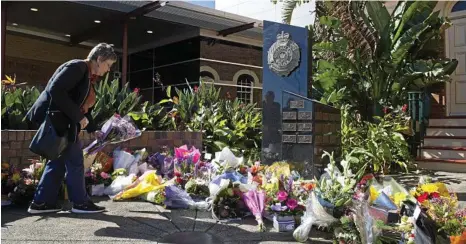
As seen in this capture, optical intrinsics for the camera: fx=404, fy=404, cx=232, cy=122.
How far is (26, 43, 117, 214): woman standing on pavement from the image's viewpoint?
3.38 meters

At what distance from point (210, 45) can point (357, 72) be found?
713 cm

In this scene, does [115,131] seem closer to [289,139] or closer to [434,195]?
[289,139]

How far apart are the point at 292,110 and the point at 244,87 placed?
984cm

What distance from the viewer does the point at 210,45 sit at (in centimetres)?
1420

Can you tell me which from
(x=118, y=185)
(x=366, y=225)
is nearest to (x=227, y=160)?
(x=118, y=185)

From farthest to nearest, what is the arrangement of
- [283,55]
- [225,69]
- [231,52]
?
[231,52] < [225,69] < [283,55]

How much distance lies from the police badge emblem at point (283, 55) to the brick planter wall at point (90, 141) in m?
1.71

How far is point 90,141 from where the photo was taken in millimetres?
5234

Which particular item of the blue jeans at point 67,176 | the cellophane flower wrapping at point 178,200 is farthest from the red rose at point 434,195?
the blue jeans at point 67,176

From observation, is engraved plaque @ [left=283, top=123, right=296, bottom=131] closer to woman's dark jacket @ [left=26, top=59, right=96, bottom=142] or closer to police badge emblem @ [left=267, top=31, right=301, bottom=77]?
police badge emblem @ [left=267, top=31, right=301, bottom=77]

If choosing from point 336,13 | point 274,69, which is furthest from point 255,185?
point 336,13

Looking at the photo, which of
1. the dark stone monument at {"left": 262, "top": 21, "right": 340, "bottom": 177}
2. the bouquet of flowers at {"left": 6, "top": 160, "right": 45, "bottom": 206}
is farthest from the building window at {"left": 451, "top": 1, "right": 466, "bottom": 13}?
the bouquet of flowers at {"left": 6, "top": 160, "right": 45, "bottom": 206}

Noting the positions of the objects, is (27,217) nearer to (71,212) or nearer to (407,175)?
(71,212)

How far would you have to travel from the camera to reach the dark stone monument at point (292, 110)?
5.31m
